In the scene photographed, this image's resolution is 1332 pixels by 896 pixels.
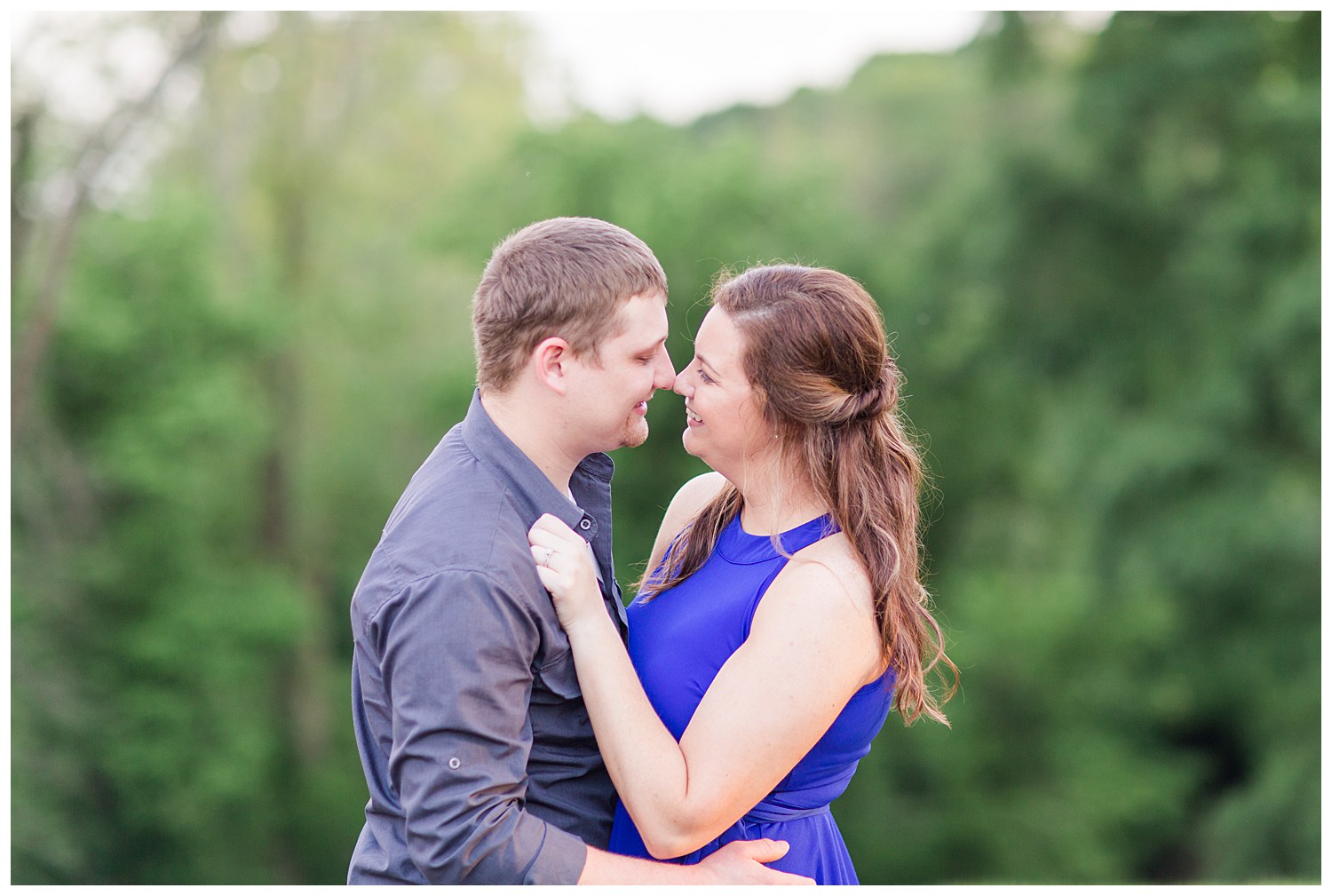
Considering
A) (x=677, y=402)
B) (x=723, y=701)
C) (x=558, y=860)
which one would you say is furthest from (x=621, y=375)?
(x=677, y=402)

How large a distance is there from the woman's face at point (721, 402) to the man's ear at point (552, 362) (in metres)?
0.25

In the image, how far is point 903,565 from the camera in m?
2.25

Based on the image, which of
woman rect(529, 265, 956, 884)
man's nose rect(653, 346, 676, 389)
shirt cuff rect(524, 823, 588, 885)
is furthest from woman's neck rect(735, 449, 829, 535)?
shirt cuff rect(524, 823, 588, 885)

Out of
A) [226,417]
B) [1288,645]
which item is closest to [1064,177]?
[1288,645]

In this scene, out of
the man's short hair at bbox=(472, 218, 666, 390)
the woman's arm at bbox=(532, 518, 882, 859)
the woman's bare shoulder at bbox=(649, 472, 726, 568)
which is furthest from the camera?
the woman's bare shoulder at bbox=(649, 472, 726, 568)

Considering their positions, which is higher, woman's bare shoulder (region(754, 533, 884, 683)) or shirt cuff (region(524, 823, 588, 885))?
woman's bare shoulder (region(754, 533, 884, 683))

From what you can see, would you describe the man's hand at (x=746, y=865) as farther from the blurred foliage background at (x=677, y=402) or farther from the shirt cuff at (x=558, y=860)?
the blurred foliage background at (x=677, y=402)

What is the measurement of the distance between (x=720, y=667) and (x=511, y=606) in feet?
1.61

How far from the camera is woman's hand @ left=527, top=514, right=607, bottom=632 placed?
2.04 metres

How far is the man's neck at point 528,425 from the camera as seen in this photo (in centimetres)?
221

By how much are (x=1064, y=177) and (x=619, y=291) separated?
38.6 ft

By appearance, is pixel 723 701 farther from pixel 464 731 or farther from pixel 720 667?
pixel 464 731

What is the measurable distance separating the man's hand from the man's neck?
2.48 ft

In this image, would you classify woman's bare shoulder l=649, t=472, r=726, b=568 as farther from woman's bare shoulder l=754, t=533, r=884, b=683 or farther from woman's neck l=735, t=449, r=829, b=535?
woman's bare shoulder l=754, t=533, r=884, b=683
